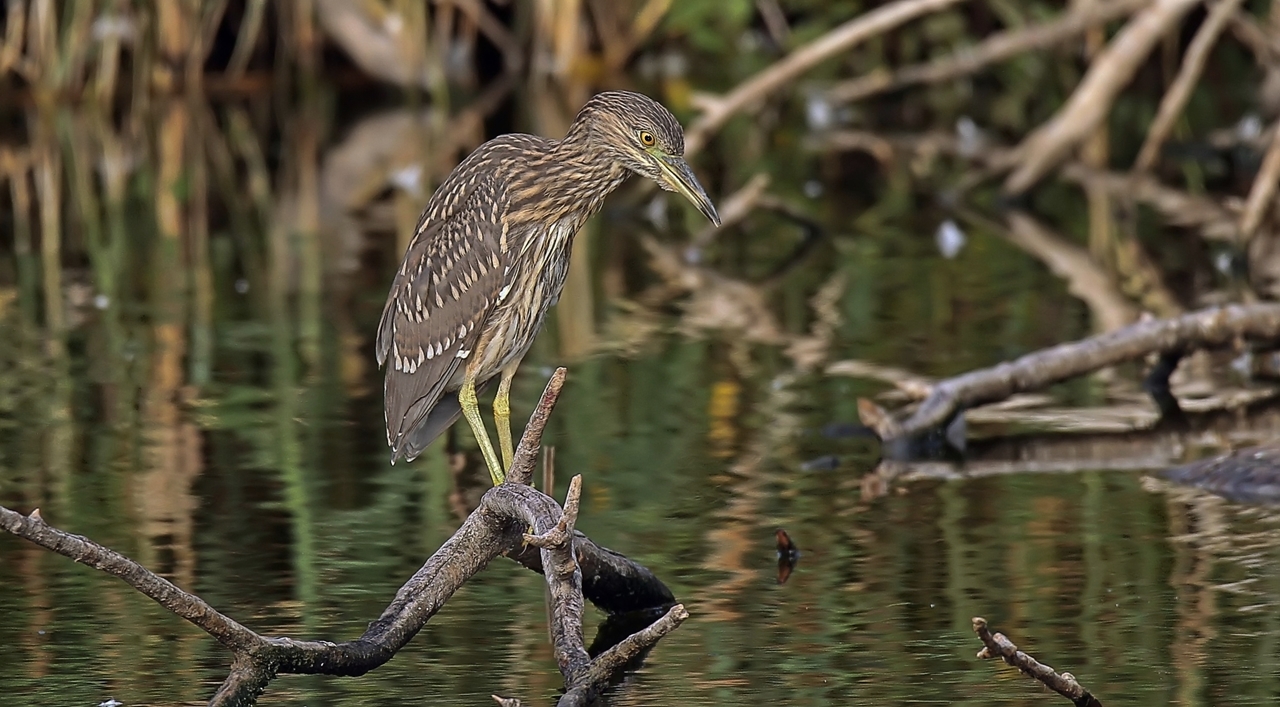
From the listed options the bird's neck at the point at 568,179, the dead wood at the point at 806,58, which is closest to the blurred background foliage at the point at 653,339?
the dead wood at the point at 806,58

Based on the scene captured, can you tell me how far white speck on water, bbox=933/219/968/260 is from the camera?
485 inches

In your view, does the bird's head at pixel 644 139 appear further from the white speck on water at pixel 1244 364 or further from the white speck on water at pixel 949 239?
the white speck on water at pixel 949 239

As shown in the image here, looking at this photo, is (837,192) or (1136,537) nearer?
(1136,537)

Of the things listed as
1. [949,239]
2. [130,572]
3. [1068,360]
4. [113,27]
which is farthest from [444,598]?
[113,27]

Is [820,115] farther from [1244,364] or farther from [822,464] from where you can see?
[822,464]

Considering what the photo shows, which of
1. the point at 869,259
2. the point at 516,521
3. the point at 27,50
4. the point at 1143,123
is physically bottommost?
the point at 516,521

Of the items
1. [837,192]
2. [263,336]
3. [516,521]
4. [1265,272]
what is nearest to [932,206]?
[837,192]

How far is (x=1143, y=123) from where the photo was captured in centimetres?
1720

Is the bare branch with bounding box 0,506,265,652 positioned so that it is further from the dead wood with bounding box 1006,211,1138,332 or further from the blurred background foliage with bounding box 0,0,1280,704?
the dead wood with bounding box 1006,211,1138,332

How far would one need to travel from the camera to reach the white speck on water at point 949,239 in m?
12.3

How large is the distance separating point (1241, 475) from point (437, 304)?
2742 millimetres

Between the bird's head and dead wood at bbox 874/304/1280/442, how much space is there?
6.40 ft

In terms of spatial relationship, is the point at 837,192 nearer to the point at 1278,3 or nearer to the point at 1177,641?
the point at 1278,3

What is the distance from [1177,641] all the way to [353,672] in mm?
2157
